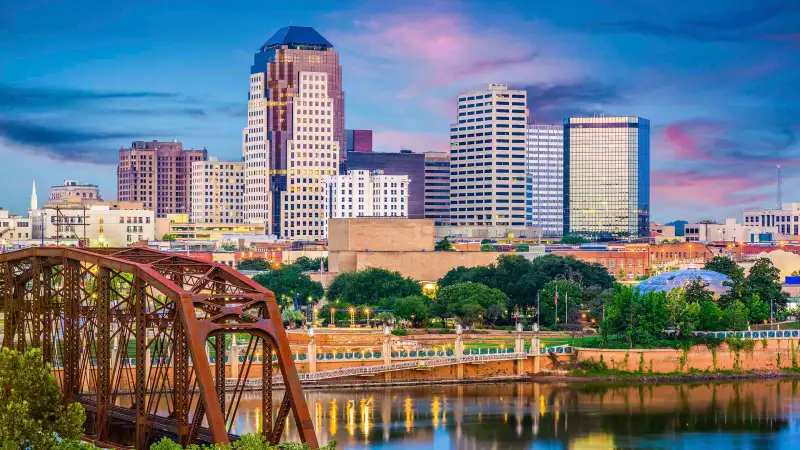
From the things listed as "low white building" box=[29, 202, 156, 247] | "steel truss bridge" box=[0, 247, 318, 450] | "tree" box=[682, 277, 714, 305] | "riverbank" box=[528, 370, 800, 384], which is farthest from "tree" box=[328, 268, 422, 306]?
"steel truss bridge" box=[0, 247, 318, 450]

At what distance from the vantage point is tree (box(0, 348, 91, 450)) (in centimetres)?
4738

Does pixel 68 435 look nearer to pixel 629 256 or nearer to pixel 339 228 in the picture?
pixel 339 228

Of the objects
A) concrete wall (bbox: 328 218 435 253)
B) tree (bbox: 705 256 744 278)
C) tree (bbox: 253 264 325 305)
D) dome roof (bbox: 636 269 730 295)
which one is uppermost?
concrete wall (bbox: 328 218 435 253)

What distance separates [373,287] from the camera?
140 metres

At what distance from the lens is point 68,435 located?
49.0m

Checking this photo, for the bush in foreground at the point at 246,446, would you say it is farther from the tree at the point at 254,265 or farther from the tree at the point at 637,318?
the tree at the point at 254,265

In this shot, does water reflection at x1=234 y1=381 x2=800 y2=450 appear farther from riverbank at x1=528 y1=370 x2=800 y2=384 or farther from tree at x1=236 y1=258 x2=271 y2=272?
tree at x1=236 y1=258 x2=271 y2=272

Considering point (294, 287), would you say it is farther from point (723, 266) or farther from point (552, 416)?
point (552, 416)

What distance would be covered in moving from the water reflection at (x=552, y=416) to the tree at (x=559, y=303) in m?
28.5

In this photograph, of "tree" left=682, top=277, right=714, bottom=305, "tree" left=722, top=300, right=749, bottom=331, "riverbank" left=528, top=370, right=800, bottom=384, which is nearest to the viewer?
"riverbank" left=528, top=370, right=800, bottom=384

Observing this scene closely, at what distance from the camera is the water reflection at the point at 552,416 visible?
251 ft

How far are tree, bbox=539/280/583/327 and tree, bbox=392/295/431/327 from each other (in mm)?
10715

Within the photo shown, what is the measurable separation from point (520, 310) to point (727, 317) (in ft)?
93.9

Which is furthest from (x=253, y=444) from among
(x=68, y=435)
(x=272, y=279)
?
(x=272, y=279)
